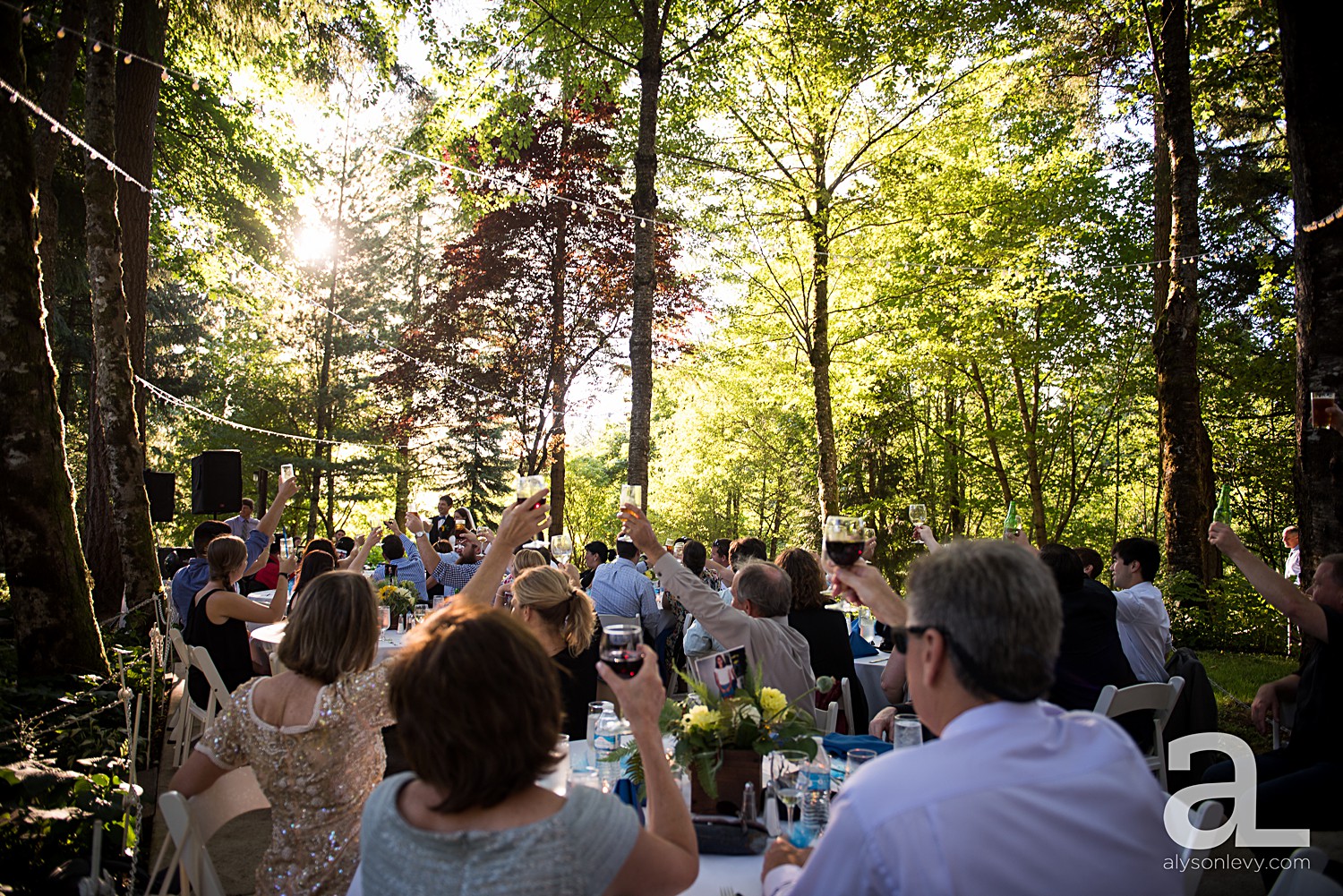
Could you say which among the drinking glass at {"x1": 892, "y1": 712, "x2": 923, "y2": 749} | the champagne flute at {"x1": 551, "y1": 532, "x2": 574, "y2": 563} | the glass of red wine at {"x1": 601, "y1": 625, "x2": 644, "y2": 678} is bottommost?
the drinking glass at {"x1": 892, "y1": 712, "x2": 923, "y2": 749}

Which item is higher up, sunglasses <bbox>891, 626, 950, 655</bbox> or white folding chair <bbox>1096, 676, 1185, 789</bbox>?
sunglasses <bbox>891, 626, 950, 655</bbox>

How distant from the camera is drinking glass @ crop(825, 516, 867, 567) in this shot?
9.63 feet

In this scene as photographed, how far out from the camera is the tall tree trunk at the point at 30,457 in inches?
217

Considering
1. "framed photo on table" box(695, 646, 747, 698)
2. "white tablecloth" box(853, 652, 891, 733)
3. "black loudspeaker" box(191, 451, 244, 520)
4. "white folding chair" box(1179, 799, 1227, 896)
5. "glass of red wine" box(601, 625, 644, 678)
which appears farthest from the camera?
"black loudspeaker" box(191, 451, 244, 520)

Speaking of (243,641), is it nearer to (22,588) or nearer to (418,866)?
(22,588)

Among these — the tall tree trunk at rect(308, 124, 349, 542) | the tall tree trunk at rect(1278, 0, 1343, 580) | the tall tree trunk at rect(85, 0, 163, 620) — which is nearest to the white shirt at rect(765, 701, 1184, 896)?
the tall tree trunk at rect(1278, 0, 1343, 580)

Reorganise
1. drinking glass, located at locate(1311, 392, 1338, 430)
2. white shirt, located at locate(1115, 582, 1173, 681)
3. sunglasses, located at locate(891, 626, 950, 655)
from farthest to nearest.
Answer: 1. white shirt, located at locate(1115, 582, 1173, 681)
2. drinking glass, located at locate(1311, 392, 1338, 430)
3. sunglasses, located at locate(891, 626, 950, 655)

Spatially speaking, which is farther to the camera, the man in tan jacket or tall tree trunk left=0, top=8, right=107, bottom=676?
tall tree trunk left=0, top=8, right=107, bottom=676

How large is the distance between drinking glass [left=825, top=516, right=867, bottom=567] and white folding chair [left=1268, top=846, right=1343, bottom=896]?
1.39 metres

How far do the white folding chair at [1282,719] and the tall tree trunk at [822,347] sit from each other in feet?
31.5

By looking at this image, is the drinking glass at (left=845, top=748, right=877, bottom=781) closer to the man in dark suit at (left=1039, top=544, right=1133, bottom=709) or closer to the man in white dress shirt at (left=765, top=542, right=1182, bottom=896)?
the man in white dress shirt at (left=765, top=542, right=1182, bottom=896)

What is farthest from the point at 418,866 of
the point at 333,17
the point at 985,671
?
the point at 333,17

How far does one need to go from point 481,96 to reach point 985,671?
10466 mm

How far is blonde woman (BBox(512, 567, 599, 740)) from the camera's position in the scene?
13.2 feet
